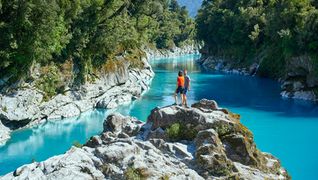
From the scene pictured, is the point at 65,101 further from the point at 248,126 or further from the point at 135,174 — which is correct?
the point at 135,174

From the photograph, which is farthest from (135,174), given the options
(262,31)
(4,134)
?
(262,31)

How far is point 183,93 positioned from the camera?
1441cm

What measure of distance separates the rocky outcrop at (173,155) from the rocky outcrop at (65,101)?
36.5 ft

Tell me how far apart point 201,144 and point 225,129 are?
1.45 m

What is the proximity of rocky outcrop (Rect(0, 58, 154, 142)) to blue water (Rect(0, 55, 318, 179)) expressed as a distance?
82 cm

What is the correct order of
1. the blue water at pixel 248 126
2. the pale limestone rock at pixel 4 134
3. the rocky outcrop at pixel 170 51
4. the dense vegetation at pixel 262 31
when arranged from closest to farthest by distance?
the blue water at pixel 248 126
the pale limestone rock at pixel 4 134
the dense vegetation at pixel 262 31
the rocky outcrop at pixel 170 51

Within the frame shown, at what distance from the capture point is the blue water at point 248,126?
16.8 metres

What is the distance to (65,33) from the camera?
24250 millimetres

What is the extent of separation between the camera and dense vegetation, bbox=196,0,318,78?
95.6 feet

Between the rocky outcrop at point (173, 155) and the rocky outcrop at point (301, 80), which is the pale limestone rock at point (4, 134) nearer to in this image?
the rocky outcrop at point (173, 155)

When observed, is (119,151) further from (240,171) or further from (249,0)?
(249,0)

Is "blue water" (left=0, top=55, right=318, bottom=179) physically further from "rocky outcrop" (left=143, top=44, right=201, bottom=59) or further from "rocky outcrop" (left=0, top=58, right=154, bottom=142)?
"rocky outcrop" (left=143, top=44, right=201, bottom=59)

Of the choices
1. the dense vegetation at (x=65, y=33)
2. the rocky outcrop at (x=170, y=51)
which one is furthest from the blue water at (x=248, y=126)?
the rocky outcrop at (x=170, y=51)

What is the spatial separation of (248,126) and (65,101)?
17.2 meters
